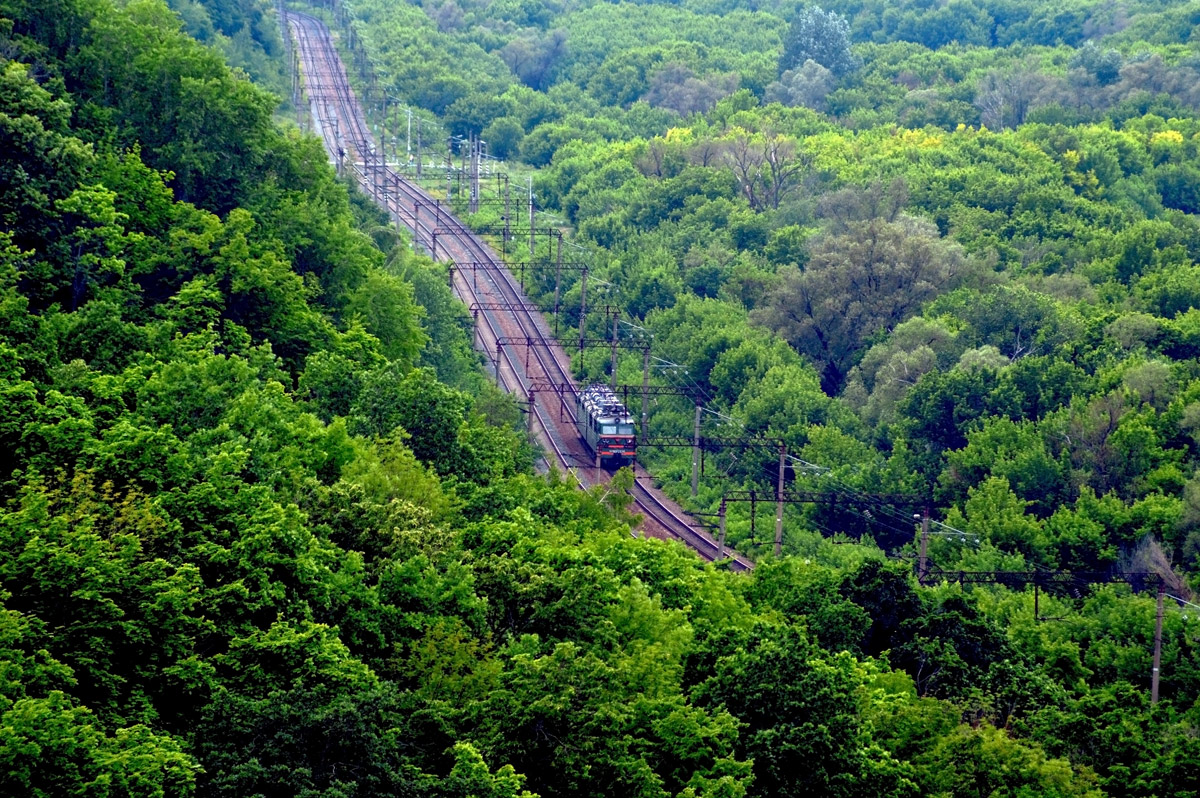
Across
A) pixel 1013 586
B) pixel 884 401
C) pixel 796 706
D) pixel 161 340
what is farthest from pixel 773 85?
pixel 796 706

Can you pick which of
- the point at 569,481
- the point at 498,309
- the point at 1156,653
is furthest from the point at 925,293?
the point at 1156,653

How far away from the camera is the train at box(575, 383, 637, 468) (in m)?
77.9

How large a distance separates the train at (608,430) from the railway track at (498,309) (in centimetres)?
99

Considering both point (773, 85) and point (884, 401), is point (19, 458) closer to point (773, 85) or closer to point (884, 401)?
point (884, 401)

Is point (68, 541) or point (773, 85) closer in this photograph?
point (68, 541)

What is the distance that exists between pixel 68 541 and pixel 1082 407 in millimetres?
52235

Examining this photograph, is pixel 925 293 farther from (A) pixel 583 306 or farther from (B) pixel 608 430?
(B) pixel 608 430

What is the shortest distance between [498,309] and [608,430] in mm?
23657

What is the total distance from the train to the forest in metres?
3.25

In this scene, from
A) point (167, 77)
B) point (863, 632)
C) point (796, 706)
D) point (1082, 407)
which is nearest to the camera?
point (796, 706)

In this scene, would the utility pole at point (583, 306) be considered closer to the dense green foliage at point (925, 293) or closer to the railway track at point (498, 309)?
the dense green foliage at point (925, 293)

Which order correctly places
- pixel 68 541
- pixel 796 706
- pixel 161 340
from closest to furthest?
pixel 68 541, pixel 796 706, pixel 161 340

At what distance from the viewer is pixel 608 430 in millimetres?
78000

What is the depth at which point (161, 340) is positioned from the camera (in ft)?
153
